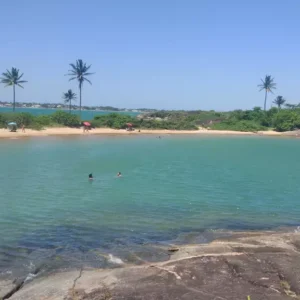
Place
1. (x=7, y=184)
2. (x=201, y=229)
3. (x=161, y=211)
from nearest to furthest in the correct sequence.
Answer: (x=201, y=229), (x=161, y=211), (x=7, y=184)

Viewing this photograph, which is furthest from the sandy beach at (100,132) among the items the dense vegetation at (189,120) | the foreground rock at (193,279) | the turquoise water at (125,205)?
the foreground rock at (193,279)

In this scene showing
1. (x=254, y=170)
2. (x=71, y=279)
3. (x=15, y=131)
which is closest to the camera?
(x=71, y=279)

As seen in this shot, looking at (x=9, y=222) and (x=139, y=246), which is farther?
(x=9, y=222)

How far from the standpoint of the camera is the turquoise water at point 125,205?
15844 millimetres

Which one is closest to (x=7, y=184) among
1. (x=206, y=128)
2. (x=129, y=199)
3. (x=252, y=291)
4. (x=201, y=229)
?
(x=129, y=199)

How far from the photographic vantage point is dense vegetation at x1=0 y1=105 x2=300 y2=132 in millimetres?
82125

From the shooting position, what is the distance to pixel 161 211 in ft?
73.6

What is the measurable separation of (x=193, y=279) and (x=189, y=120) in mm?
110058

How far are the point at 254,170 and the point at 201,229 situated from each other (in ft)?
75.6

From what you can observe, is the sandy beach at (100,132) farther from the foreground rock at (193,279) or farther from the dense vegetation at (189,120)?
the foreground rock at (193,279)

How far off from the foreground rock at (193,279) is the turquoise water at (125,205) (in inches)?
69.7

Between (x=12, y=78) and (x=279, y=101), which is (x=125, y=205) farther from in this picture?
(x=279, y=101)

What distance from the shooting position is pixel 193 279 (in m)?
11.5

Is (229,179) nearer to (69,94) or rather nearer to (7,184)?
(7,184)
